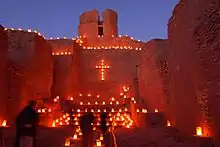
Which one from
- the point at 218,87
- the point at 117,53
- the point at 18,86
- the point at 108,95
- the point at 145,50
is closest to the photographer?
the point at 218,87

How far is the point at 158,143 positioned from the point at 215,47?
3.41 meters

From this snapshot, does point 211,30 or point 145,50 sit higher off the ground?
point 145,50

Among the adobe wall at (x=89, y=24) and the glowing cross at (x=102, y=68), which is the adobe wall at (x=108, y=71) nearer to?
the glowing cross at (x=102, y=68)

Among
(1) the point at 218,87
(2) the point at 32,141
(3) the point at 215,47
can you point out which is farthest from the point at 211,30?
(2) the point at 32,141

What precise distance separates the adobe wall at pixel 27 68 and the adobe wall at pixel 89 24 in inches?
496

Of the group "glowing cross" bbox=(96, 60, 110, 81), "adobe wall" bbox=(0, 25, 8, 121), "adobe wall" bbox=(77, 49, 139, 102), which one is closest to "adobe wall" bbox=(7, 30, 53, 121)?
"adobe wall" bbox=(0, 25, 8, 121)

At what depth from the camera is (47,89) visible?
1734 centimetres

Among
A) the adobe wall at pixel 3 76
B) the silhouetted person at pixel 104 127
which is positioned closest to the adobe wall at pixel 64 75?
the adobe wall at pixel 3 76

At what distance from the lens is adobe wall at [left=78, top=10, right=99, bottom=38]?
30.5 m

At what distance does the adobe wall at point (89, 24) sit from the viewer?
1200 inches

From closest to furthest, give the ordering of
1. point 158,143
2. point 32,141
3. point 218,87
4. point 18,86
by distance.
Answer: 1. point 32,141
2. point 218,87
3. point 158,143
4. point 18,86

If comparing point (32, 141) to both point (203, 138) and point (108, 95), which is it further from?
point (108, 95)

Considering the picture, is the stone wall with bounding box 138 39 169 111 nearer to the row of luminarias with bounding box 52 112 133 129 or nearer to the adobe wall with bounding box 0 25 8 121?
the row of luminarias with bounding box 52 112 133 129

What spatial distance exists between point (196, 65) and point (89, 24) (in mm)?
23499
